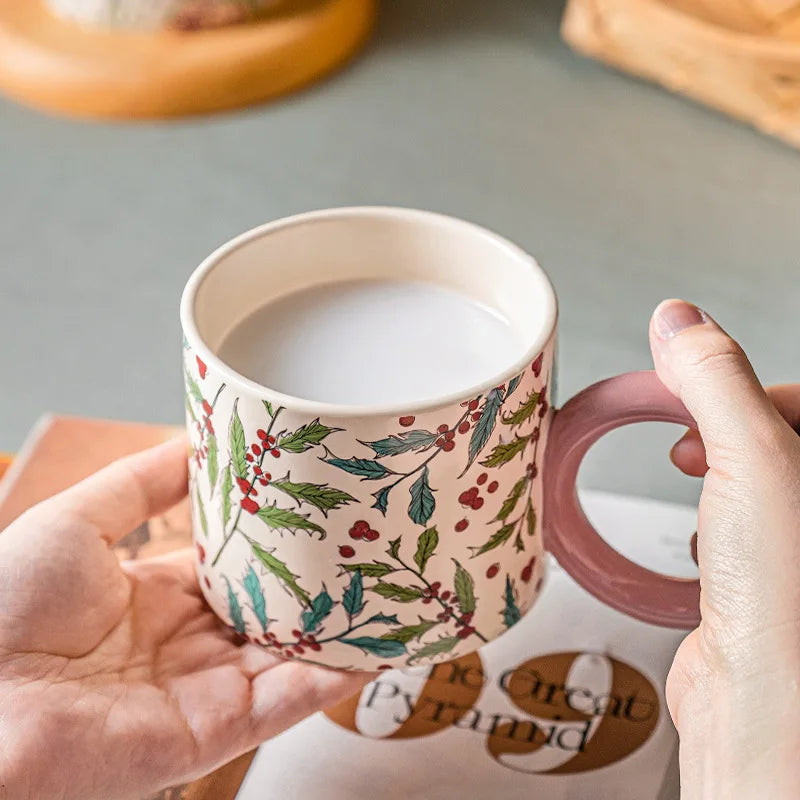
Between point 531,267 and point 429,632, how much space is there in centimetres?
16

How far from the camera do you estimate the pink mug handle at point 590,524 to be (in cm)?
47

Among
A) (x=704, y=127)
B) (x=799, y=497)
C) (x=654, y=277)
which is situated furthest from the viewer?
(x=704, y=127)

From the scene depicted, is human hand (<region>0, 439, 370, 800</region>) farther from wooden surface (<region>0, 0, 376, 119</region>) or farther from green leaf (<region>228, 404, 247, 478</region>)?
wooden surface (<region>0, 0, 376, 119</region>)

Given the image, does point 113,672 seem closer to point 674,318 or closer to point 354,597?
point 354,597

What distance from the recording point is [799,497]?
0.42 m

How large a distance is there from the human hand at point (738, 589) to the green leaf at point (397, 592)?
0.37ft

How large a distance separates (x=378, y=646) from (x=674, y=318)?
0.19 m

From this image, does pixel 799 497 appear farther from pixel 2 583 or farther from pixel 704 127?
pixel 704 127

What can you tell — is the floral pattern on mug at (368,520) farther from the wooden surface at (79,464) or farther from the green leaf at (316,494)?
the wooden surface at (79,464)

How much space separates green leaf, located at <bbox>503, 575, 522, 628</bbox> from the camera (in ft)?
1.63

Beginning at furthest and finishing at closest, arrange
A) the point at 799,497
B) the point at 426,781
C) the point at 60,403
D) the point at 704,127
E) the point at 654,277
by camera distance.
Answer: the point at 704,127, the point at 654,277, the point at 60,403, the point at 426,781, the point at 799,497

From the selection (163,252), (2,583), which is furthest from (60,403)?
(2,583)

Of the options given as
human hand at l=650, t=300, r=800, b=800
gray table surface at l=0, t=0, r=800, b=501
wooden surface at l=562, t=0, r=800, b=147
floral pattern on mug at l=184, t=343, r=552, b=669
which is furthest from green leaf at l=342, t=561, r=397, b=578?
wooden surface at l=562, t=0, r=800, b=147

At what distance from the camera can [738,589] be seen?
1.41ft
